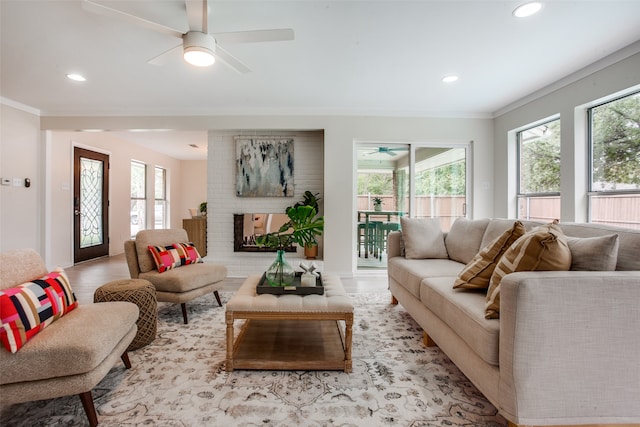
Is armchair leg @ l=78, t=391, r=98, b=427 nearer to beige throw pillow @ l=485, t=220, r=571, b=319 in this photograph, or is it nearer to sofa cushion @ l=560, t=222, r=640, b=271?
beige throw pillow @ l=485, t=220, r=571, b=319

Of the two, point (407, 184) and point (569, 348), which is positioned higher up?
point (407, 184)

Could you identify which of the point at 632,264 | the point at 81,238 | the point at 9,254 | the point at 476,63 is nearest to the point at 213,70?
the point at 9,254

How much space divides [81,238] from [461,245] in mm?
6221

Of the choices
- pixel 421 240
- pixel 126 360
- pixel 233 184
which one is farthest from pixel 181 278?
pixel 233 184

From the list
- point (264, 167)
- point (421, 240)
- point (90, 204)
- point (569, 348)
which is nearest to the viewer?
point (569, 348)

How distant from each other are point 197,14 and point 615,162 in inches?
154

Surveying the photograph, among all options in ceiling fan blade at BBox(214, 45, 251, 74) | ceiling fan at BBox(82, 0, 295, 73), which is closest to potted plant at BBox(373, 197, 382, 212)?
ceiling fan blade at BBox(214, 45, 251, 74)

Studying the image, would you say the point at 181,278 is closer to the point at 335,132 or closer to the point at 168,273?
the point at 168,273

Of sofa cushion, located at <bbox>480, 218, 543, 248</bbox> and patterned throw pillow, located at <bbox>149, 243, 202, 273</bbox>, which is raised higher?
sofa cushion, located at <bbox>480, 218, 543, 248</bbox>

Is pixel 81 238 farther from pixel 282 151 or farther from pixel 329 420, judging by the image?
pixel 329 420

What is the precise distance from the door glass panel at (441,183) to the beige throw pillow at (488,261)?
2826mm

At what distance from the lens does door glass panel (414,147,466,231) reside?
4.61 metres

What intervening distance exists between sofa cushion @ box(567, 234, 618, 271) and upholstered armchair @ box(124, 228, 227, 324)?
2.70 m

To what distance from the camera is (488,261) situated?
5.91 feet
